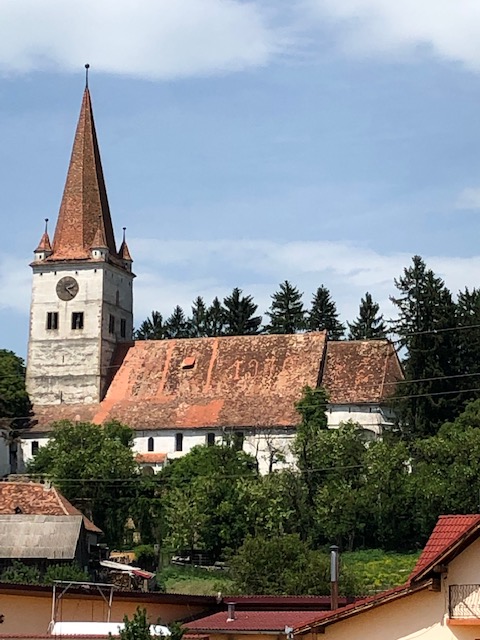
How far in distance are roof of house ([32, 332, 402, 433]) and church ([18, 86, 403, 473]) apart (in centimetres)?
6

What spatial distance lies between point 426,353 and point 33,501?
2554cm

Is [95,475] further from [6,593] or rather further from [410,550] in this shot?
[6,593]

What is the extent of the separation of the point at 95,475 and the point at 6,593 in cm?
5144

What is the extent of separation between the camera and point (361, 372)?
85.4m

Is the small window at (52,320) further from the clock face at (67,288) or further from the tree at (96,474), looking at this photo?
the tree at (96,474)

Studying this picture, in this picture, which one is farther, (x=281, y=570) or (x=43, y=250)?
(x=43, y=250)

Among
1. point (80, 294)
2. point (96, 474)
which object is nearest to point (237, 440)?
point (96, 474)

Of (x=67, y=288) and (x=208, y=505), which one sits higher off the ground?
(x=67, y=288)

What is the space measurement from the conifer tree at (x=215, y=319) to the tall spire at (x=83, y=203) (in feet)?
56.4

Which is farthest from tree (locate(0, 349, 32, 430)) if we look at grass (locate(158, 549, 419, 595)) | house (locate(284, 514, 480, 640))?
house (locate(284, 514, 480, 640))

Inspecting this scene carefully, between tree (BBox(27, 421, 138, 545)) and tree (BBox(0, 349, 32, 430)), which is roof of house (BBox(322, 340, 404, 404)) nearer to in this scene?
tree (BBox(27, 421, 138, 545))

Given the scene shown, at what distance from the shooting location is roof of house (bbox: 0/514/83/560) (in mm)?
58812

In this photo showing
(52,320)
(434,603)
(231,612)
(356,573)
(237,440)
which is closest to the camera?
(434,603)

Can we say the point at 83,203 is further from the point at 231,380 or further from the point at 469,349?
the point at 469,349
